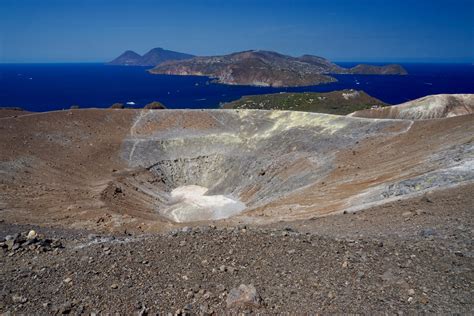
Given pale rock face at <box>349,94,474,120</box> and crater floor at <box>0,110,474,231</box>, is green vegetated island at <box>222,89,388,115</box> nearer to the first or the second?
pale rock face at <box>349,94,474,120</box>

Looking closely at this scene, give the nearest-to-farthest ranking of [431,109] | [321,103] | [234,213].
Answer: [234,213], [431,109], [321,103]

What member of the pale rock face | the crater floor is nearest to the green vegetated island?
the pale rock face

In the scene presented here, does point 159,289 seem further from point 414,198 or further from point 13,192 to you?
point 13,192

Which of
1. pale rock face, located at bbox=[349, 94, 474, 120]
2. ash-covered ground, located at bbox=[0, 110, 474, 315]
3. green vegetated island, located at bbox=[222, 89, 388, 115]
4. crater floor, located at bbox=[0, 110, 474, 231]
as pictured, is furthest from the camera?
green vegetated island, located at bbox=[222, 89, 388, 115]

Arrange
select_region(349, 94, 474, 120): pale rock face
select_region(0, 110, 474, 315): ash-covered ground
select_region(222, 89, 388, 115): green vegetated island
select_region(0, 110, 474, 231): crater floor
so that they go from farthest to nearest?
select_region(222, 89, 388, 115): green vegetated island
select_region(349, 94, 474, 120): pale rock face
select_region(0, 110, 474, 231): crater floor
select_region(0, 110, 474, 315): ash-covered ground

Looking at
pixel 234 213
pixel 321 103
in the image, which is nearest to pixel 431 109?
pixel 234 213

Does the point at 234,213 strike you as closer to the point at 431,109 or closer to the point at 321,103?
the point at 431,109

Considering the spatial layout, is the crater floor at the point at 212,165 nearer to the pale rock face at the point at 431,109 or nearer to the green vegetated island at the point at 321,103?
the pale rock face at the point at 431,109

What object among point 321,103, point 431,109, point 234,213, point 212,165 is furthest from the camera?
point 321,103

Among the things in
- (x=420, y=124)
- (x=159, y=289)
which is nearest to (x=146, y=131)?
(x=420, y=124)

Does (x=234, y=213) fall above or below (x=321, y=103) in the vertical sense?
below
